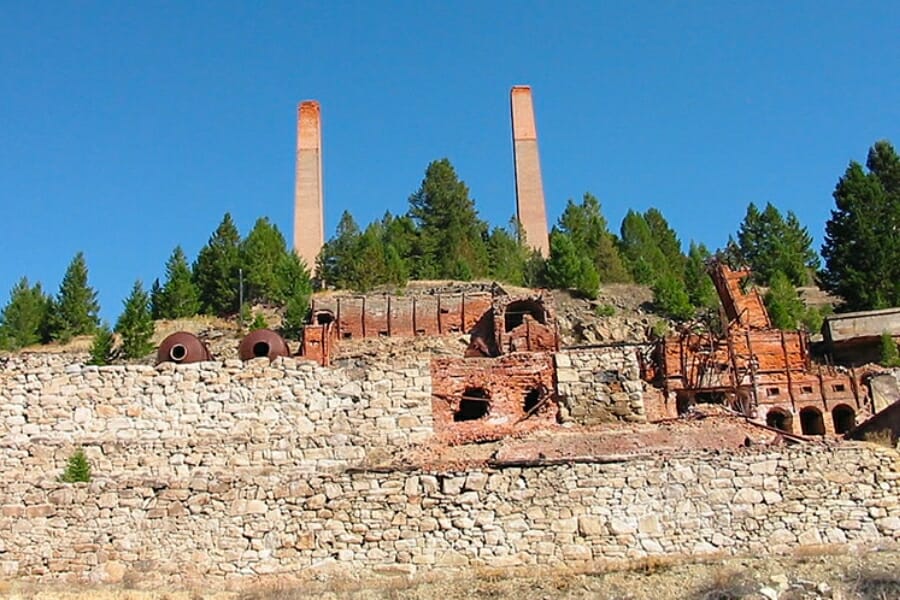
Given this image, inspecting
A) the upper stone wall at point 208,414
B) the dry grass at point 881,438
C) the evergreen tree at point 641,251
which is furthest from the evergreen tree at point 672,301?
the upper stone wall at point 208,414

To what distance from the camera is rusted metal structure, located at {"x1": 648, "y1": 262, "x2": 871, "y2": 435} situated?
71.3ft

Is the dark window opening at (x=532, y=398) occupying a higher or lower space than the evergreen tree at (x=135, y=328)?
lower

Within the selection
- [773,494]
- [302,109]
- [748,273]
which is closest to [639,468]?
[773,494]

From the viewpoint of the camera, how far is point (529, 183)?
166 feet

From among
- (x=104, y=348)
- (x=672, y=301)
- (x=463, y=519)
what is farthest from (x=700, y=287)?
(x=463, y=519)

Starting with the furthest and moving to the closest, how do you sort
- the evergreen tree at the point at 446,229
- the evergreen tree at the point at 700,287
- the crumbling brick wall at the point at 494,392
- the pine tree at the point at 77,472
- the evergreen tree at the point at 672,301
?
the evergreen tree at the point at 446,229 → the evergreen tree at the point at 700,287 → the evergreen tree at the point at 672,301 → the crumbling brick wall at the point at 494,392 → the pine tree at the point at 77,472

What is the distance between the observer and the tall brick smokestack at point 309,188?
47.4m

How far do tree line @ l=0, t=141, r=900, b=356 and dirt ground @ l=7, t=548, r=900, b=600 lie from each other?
766 inches

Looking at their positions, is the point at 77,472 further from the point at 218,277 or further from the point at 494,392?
the point at 218,277

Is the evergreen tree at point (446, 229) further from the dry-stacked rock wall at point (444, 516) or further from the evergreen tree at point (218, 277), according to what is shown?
the dry-stacked rock wall at point (444, 516)

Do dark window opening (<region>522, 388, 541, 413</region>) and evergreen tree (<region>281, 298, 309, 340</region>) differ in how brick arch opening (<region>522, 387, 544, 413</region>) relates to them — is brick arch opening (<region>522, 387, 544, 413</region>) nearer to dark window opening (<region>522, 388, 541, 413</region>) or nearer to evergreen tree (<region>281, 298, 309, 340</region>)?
dark window opening (<region>522, 388, 541, 413</region>)

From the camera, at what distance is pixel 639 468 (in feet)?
43.3

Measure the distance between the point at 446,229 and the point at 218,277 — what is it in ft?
47.1

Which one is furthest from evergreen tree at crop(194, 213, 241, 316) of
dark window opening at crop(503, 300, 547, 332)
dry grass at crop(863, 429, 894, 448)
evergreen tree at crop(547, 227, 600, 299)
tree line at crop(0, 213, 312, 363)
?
dry grass at crop(863, 429, 894, 448)
